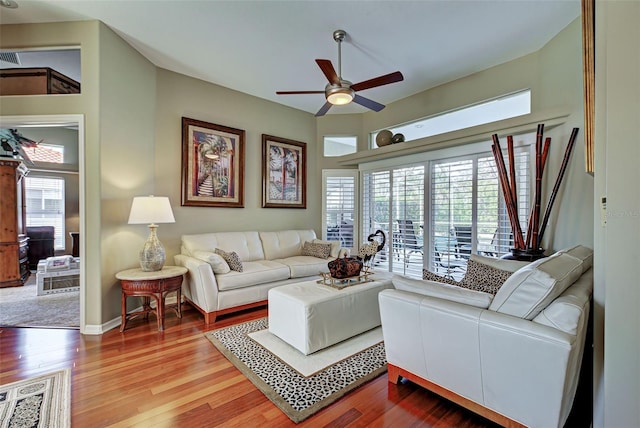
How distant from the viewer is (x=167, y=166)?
4.00 m

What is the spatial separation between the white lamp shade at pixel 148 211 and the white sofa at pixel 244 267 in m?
0.65

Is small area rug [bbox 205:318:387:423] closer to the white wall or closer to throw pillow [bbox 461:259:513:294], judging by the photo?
throw pillow [bbox 461:259:513:294]

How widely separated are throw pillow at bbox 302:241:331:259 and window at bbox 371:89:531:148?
2438 mm

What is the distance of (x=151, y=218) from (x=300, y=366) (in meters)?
2.18

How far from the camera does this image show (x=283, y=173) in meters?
5.25

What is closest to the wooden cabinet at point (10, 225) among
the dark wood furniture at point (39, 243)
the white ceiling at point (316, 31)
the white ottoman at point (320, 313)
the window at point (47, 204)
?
the dark wood furniture at point (39, 243)

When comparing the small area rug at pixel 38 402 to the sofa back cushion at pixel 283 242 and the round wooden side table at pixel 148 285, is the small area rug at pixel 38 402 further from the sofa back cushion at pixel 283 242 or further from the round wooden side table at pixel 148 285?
the sofa back cushion at pixel 283 242

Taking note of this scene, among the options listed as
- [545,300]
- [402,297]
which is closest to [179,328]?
[402,297]

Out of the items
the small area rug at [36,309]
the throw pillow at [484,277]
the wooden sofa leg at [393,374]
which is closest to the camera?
the wooden sofa leg at [393,374]

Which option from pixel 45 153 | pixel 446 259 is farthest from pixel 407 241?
pixel 45 153

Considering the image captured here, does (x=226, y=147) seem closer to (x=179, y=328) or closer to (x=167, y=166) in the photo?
(x=167, y=166)

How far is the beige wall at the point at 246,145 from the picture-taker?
3.98 metres

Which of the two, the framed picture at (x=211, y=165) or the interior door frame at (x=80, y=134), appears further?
the framed picture at (x=211, y=165)

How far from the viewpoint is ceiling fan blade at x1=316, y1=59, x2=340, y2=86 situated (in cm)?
267
